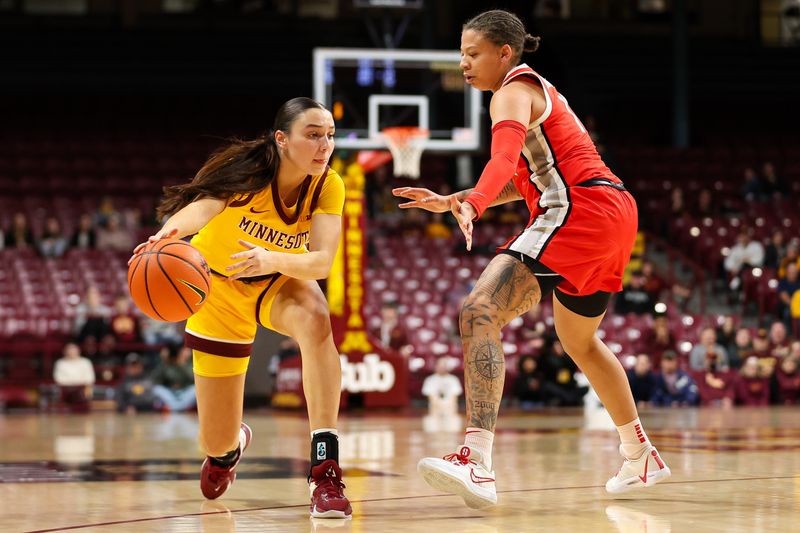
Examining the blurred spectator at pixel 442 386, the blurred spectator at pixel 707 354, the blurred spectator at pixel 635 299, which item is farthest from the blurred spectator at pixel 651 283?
the blurred spectator at pixel 442 386

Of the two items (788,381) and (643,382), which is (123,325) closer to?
(643,382)

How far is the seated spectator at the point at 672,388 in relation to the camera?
1480 centimetres

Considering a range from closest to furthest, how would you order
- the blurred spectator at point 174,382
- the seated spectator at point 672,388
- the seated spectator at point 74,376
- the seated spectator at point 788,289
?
the blurred spectator at point 174,382 < the seated spectator at point 672,388 < the seated spectator at point 74,376 < the seated spectator at point 788,289

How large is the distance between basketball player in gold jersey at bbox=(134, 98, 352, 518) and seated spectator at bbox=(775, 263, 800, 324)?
12911mm

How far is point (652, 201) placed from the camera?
70.1ft

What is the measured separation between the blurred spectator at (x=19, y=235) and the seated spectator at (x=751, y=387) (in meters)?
10.7

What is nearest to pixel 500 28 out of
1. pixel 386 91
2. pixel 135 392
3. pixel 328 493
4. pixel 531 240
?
pixel 531 240

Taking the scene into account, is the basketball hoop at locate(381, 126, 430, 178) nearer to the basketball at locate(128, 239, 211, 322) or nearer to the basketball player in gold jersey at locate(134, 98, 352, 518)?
the basketball player in gold jersey at locate(134, 98, 352, 518)

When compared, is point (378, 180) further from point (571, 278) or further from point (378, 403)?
point (571, 278)

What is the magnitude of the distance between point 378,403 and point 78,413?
11.8ft

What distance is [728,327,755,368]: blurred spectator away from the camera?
624 inches

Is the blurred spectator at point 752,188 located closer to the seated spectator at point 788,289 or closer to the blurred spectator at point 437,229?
the seated spectator at point 788,289

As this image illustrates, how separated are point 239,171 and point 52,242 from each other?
45.1 feet

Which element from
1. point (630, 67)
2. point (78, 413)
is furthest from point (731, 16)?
point (78, 413)
